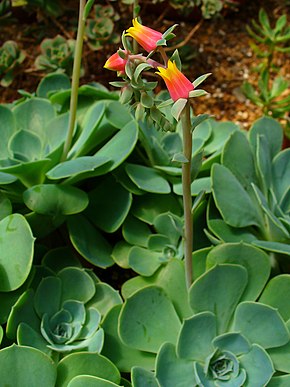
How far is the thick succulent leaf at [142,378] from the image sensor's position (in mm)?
978

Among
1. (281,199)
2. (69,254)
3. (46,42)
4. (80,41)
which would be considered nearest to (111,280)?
(69,254)

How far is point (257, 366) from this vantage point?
1.01m

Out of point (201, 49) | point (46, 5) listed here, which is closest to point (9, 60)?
point (46, 5)

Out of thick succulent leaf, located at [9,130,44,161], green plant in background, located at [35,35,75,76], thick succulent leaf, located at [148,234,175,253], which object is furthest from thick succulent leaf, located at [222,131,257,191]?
green plant in background, located at [35,35,75,76]

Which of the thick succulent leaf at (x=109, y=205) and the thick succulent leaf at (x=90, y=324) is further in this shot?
the thick succulent leaf at (x=109, y=205)

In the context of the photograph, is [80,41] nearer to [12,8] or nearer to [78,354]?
[78,354]

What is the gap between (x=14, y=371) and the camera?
0.96 meters

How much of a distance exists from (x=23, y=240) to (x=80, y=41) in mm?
403

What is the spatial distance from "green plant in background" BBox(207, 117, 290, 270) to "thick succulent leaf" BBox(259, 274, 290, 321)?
0.21ft

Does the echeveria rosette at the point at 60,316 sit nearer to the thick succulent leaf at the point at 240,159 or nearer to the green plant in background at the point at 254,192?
the green plant in background at the point at 254,192

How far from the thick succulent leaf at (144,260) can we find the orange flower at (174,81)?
51 cm

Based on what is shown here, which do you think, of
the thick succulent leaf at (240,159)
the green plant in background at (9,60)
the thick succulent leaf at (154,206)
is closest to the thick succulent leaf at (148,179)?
the thick succulent leaf at (154,206)

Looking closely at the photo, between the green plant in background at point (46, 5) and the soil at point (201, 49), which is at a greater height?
the green plant in background at point (46, 5)

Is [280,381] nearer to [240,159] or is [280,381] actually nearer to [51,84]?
[240,159]
